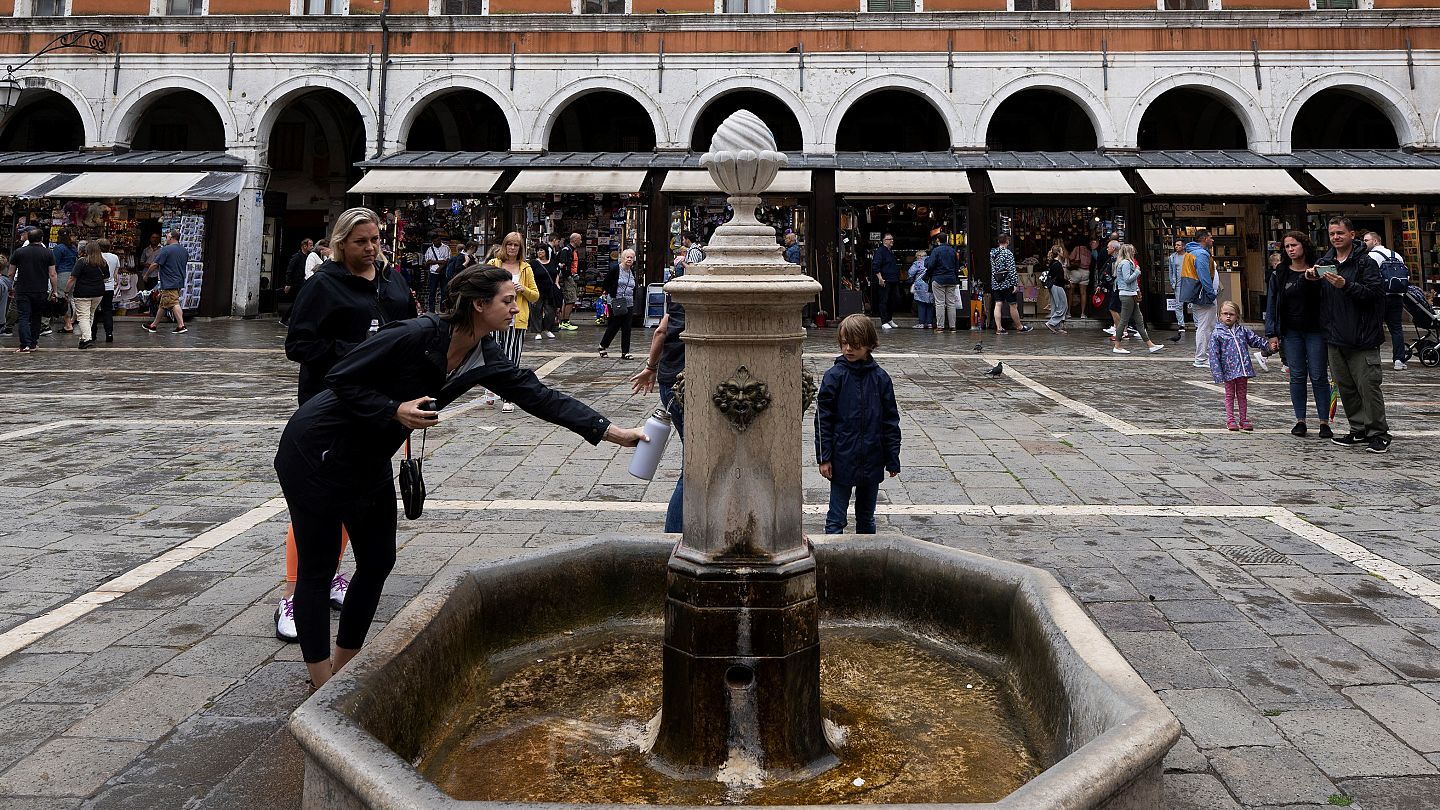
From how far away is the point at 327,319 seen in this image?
12.0 feet

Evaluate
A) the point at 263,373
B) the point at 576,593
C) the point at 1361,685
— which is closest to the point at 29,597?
the point at 576,593

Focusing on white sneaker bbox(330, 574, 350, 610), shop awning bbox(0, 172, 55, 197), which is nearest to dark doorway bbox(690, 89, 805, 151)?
shop awning bbox(0, 172, 55, 197)

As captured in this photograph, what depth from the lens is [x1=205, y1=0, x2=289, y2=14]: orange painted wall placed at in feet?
67.9

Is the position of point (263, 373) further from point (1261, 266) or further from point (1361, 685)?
point (1261, 266)

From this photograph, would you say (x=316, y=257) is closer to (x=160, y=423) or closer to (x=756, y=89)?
(x=160, y=423)

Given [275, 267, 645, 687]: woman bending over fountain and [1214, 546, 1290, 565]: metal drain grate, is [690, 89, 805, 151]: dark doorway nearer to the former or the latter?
[1214, 546, 1290, 565]: metal drain grate

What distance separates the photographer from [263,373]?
41.1 feet

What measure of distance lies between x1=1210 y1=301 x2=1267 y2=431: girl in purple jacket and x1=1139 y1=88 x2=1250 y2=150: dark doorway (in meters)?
16.1

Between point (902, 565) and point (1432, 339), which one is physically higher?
point (1432, 339)

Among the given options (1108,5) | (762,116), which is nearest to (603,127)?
(762,116)

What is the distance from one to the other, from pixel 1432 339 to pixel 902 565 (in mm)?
13578

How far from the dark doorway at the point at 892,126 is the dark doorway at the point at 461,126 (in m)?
8.51

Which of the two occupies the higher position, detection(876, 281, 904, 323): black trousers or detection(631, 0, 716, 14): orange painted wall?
detection(631, 0, 716, 14): orange painted wall

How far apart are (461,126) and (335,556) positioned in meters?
23.2
